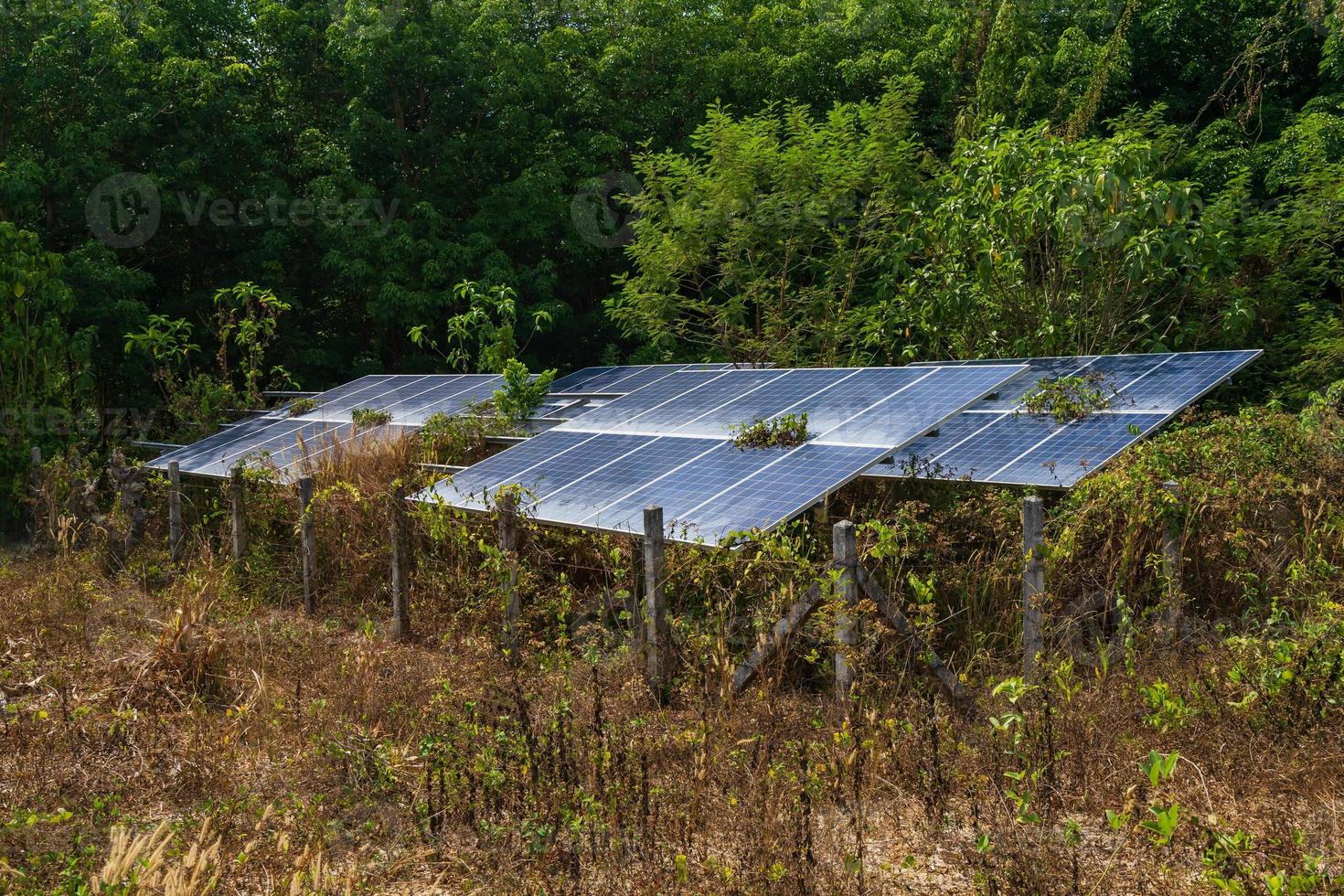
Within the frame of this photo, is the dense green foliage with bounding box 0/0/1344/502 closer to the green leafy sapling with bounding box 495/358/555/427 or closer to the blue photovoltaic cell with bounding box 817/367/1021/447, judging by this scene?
the green leafy sapling with bounding box 495/358/555/427

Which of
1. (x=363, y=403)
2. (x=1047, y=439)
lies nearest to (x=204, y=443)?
(x=363, y=403)

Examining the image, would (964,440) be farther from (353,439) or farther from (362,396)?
(362,396)

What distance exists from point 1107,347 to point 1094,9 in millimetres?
11445

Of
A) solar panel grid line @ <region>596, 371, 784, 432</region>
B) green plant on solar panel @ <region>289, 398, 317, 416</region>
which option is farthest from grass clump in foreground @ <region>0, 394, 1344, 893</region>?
green plant on solar panel @ <region>289, 398, 317, 416</region>

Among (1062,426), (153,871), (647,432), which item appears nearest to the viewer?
(153,871)

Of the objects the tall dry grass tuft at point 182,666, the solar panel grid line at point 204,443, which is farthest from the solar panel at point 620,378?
the tall dry grass tuft at point 182,666

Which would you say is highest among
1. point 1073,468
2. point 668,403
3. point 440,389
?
point 668,403

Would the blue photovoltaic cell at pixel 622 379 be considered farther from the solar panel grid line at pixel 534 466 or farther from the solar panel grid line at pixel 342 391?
the solar panel grid line at pixel 342 391

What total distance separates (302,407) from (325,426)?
2.01 m

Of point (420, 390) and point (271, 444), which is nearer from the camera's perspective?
point (271, 444)

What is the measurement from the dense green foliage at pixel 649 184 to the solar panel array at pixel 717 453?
171 inches

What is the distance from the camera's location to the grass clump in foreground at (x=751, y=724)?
4.82m

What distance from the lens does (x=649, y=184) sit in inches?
756

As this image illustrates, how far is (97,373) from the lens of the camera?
19188mm
